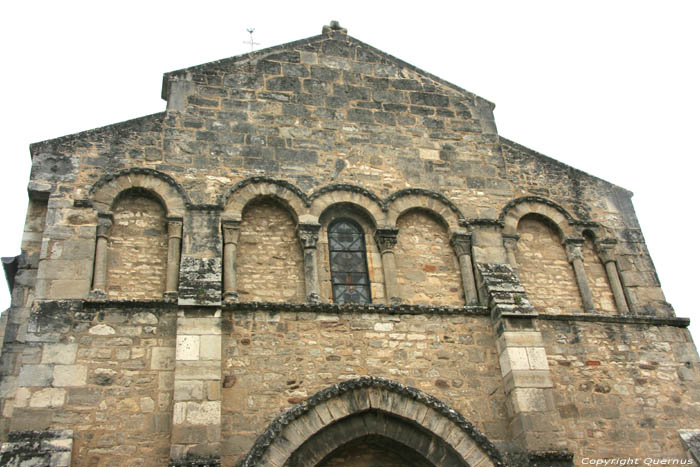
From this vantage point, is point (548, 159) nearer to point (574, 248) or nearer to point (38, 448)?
point (574, 248)

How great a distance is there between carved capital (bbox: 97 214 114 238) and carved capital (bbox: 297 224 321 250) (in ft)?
8.42

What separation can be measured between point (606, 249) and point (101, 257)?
753 cm

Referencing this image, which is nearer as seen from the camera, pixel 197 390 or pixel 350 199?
pixel 197 390

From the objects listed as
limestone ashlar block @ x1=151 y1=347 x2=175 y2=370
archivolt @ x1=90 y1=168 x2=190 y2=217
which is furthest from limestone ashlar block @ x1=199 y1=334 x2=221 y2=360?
archivolt @ x1=90 y1=168 x2=190 y2=217

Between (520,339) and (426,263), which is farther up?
(426,263)

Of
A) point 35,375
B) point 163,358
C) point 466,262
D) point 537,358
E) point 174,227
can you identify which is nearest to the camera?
point 35,375

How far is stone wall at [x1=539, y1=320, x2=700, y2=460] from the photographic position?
9.48 meters

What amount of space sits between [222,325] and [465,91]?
6167mm

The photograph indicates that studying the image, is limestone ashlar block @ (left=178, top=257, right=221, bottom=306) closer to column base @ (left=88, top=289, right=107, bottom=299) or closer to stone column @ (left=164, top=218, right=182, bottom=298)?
stone column @ (left=164, top=218, right=182, bottom=298)

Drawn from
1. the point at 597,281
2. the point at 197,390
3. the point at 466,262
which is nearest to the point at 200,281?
the point at 197,390

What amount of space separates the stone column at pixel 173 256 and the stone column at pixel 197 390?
2.00 ft

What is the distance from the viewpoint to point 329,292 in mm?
9992

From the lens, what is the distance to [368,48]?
12500 millimetres

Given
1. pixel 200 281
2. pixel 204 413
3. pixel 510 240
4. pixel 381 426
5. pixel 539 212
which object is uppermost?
pixel 539 212
